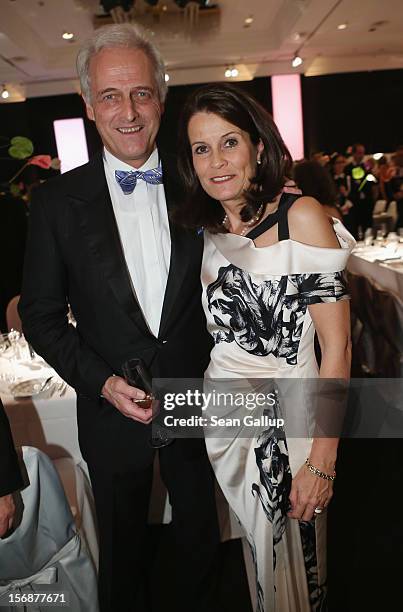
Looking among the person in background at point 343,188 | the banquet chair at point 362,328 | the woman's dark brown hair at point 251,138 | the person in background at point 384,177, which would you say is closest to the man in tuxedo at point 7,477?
the woman's dark brown hair at point 251,138

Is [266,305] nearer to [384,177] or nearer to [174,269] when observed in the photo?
[174,269]

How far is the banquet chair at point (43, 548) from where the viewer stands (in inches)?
63.0

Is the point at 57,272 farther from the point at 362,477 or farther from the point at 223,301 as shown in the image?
the point at 362,477

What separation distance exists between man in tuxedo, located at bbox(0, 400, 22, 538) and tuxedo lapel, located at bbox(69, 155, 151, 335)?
1.66ft

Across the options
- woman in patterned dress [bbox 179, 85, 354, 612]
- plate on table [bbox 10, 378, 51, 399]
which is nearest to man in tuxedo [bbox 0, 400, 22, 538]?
woman in patterned dress [bbox 179, 85, 354, 612]

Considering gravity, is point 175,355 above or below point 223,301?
below

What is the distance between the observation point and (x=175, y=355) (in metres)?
1.72

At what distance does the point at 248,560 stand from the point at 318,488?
1.11 metres

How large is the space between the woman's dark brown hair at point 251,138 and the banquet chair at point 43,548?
93cm

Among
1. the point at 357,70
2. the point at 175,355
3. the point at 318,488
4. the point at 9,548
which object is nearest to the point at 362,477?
the point at 318,488

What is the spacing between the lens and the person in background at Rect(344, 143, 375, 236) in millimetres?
8992

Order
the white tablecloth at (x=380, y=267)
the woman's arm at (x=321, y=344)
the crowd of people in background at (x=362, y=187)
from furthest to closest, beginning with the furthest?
the crowd of people in background at (x=362, y=187), the white tablecloth at (x=380, y=267), the woman's arm at (x=321, y=344)

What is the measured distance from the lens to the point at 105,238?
5.55 ft

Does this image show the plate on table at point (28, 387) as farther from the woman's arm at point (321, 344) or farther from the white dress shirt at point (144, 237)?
the woman's arm at point (321, 344)
